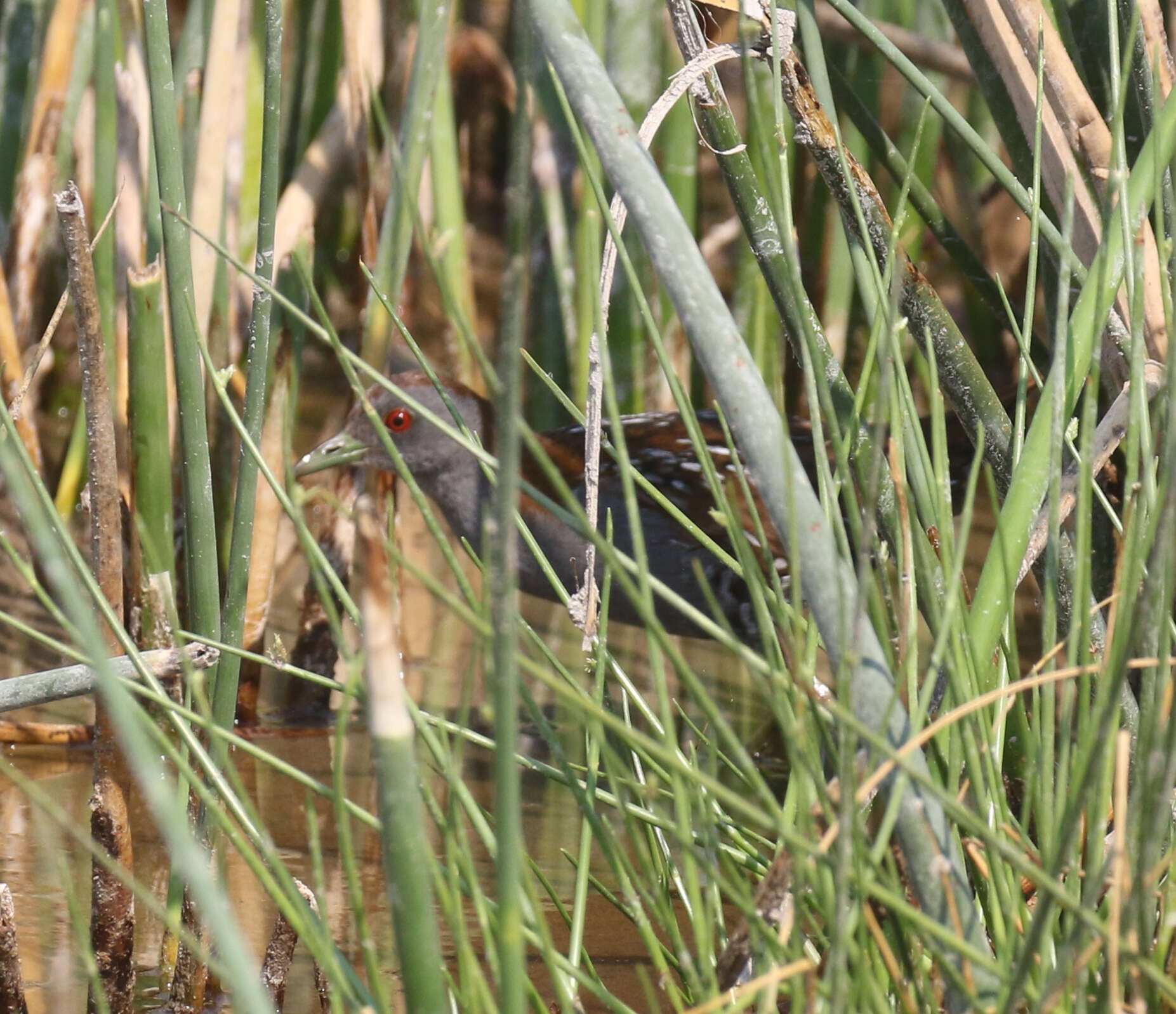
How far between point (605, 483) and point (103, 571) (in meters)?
1.25

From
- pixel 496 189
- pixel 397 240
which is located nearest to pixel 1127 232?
pixel 397 240

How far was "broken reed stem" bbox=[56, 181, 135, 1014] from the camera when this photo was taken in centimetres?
132

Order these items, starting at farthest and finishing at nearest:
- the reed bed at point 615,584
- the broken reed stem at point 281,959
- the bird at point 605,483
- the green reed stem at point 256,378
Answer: the bird at point 605,483 → the broken reed stem at point 281,959 → the green reed stem at point 256,378 → the reed bed at point 615,584

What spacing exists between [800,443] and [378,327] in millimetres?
802

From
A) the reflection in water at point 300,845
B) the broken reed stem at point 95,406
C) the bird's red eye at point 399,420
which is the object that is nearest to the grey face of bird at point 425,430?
the bird's red eye at point 399,420

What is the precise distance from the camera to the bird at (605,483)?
2395 mm

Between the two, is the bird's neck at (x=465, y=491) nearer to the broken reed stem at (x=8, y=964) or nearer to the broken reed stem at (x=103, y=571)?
the broken reed stem at (x=103, y=571)

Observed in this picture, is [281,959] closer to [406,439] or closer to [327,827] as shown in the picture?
[327,827]

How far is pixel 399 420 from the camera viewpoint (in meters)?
2.71

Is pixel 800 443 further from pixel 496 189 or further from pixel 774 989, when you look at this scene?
pixel 496 189

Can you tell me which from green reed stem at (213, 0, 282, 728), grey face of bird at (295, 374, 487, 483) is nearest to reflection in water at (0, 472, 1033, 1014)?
green reed stem at (213, 0, 282, 728)

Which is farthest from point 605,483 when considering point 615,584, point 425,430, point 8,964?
point 8,964

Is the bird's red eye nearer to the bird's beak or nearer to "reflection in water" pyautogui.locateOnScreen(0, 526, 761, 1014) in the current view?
the bird's beak

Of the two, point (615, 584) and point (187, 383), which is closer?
point (187, 383)
